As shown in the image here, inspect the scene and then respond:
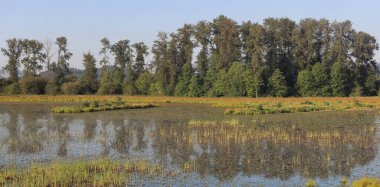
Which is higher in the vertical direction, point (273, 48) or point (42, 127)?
point (273, 48)

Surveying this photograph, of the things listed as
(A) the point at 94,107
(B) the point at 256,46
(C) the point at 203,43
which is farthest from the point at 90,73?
(A) the point at 94,107

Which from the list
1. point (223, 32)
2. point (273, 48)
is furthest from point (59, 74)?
point (273, 48)

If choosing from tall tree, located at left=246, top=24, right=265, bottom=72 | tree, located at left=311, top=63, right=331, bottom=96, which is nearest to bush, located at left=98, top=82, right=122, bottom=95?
tall tree, located at left=246, top=24, right=265, bottom=72

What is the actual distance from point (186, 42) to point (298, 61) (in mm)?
20490

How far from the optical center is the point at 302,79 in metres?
69.9

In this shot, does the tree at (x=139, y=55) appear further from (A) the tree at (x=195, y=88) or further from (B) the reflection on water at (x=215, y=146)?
(B) the reflection on water at (x=215, y=146)

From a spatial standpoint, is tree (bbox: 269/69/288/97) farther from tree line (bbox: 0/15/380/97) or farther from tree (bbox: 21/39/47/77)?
tree (bbox: 21/39/47/77)

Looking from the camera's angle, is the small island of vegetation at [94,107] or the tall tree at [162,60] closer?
the small island of vegetation at [94,107]

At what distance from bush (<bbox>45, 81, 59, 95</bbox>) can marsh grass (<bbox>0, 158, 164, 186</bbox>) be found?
6460cm

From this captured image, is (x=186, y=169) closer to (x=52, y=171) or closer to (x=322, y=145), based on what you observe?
(x=52, y=171)

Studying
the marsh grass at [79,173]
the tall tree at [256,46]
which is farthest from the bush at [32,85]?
the marsh grass at [79,173]

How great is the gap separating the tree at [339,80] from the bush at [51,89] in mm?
46018

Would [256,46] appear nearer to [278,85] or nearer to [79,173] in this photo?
[278,85]

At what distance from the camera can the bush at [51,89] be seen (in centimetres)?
7826
